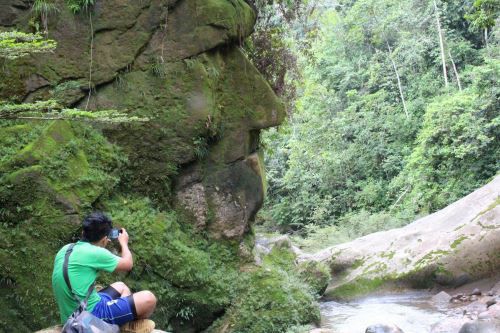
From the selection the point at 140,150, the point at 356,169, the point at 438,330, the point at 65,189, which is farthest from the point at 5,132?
the point at 356,169

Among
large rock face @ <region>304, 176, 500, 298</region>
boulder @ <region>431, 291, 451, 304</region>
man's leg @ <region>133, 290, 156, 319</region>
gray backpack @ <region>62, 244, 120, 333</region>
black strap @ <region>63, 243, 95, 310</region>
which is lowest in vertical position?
boulder @ <region>431, 291, 451, 304</region>

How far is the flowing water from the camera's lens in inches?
340

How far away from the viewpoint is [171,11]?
8.27 metres

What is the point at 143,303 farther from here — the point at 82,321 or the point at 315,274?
the point at 315,274

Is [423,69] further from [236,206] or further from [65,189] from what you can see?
[65,189]

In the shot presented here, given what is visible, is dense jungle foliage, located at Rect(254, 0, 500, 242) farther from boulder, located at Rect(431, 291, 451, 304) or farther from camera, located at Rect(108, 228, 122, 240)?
camera, located at Rect(108, 228, 122, 240)

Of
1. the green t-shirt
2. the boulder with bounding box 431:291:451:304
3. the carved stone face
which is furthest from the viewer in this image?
the boulder with bounding box 431:291:451:304

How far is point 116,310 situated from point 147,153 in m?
3.83

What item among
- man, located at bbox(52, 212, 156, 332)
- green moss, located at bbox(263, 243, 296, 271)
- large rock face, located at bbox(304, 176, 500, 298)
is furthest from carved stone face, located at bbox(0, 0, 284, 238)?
large rock face, located at bbox(304, 176, 500, 298)

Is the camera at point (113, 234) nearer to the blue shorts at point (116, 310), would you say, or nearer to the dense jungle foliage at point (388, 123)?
the blue shorts at point (116, 310)

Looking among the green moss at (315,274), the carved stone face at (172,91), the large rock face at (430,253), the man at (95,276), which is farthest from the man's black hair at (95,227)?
the large rock face at (430,253)

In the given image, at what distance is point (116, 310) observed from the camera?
4.16 m

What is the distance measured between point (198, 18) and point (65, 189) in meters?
3.86

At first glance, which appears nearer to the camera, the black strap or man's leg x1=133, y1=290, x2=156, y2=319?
the black strap
